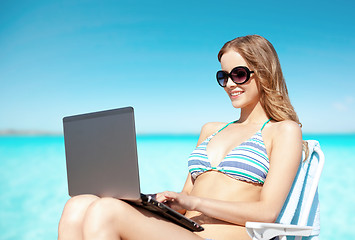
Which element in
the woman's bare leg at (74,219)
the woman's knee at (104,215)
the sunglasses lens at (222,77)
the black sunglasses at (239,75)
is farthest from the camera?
the sunglasses lens at (222,77)

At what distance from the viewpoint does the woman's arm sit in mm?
1900

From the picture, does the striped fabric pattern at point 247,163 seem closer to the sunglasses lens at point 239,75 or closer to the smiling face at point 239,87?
the smiling face at point 239,87

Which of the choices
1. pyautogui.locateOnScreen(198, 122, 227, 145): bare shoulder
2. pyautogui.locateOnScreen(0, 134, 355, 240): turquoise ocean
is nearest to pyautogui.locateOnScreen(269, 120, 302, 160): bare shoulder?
pyautogui.locateOnScreen(198, 122, 227, 145): bare shoulder

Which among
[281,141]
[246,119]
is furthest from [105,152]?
[246,119]

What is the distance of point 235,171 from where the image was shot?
2197 millimetres

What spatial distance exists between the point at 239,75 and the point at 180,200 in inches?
39.1

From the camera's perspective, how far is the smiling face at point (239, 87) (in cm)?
245

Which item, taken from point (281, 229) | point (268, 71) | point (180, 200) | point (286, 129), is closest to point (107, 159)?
point (180, 200)

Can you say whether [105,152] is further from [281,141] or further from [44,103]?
[44,103]

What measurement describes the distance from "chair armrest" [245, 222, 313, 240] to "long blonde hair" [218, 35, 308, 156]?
0.59 m

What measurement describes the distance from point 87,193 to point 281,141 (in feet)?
3.67

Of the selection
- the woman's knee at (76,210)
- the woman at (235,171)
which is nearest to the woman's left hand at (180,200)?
the woman at (235,171)

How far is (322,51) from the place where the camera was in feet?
71.7

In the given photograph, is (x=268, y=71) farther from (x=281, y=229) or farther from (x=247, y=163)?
(x=281, y=229)
